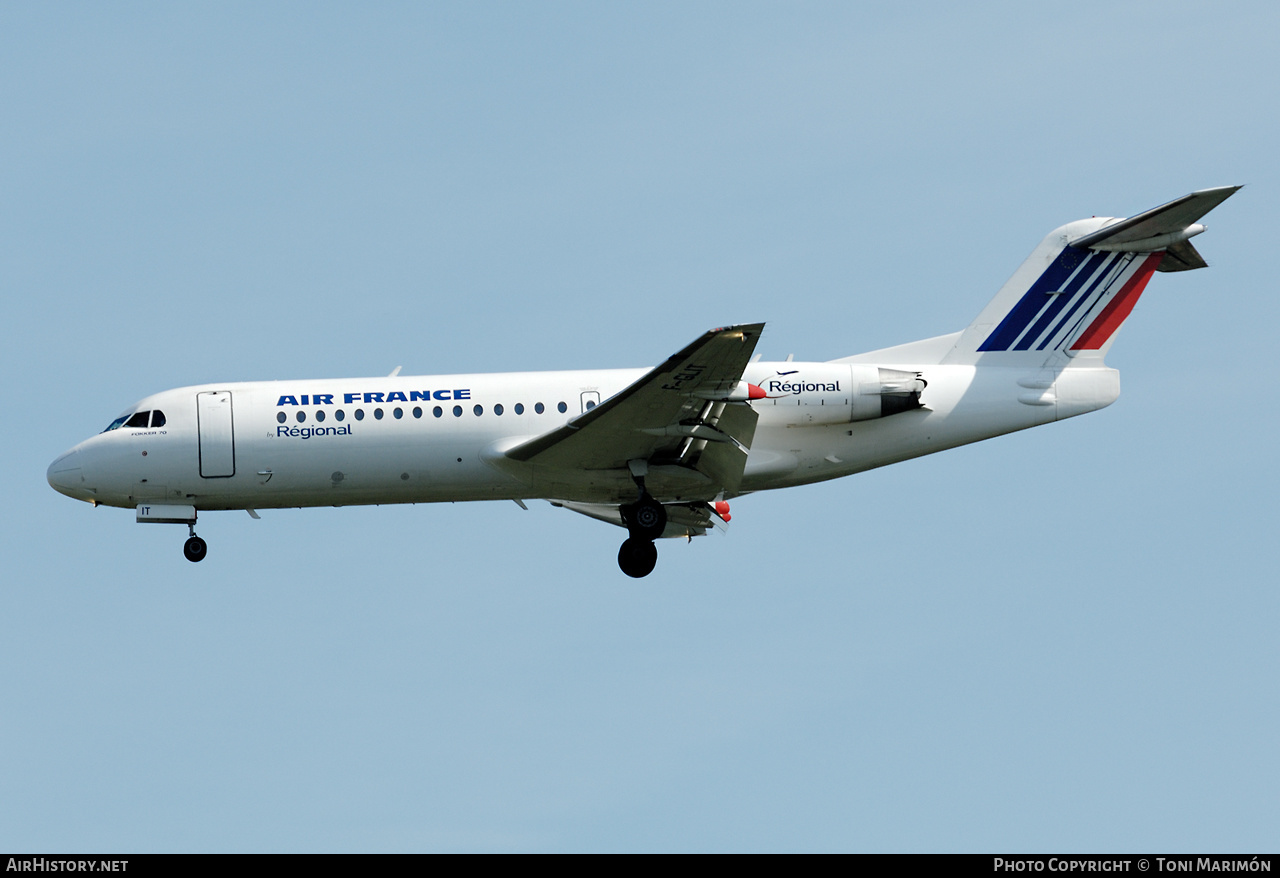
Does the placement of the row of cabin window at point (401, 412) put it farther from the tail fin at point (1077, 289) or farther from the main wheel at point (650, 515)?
the tail fin at point (1077, 289)

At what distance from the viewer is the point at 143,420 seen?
2533cm

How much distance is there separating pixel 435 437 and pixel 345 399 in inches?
66.4

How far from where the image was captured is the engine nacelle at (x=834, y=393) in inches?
965

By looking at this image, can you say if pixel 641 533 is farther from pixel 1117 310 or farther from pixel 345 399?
pixel 1117 310

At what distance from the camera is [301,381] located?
1004 inches

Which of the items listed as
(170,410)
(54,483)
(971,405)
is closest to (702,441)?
(971,405)

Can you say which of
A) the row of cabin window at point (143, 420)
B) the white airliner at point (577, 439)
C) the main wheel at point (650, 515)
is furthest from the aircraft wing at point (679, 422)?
the row of cabin window at point (143, 420)

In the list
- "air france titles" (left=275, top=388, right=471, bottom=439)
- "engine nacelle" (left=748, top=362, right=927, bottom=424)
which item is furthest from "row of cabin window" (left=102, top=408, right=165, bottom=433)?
"engine nacelle" (left=748, top=362, right=927, bottom=424)

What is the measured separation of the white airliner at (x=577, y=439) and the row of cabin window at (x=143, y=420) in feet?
0.08

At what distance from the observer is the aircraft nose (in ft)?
82.9
